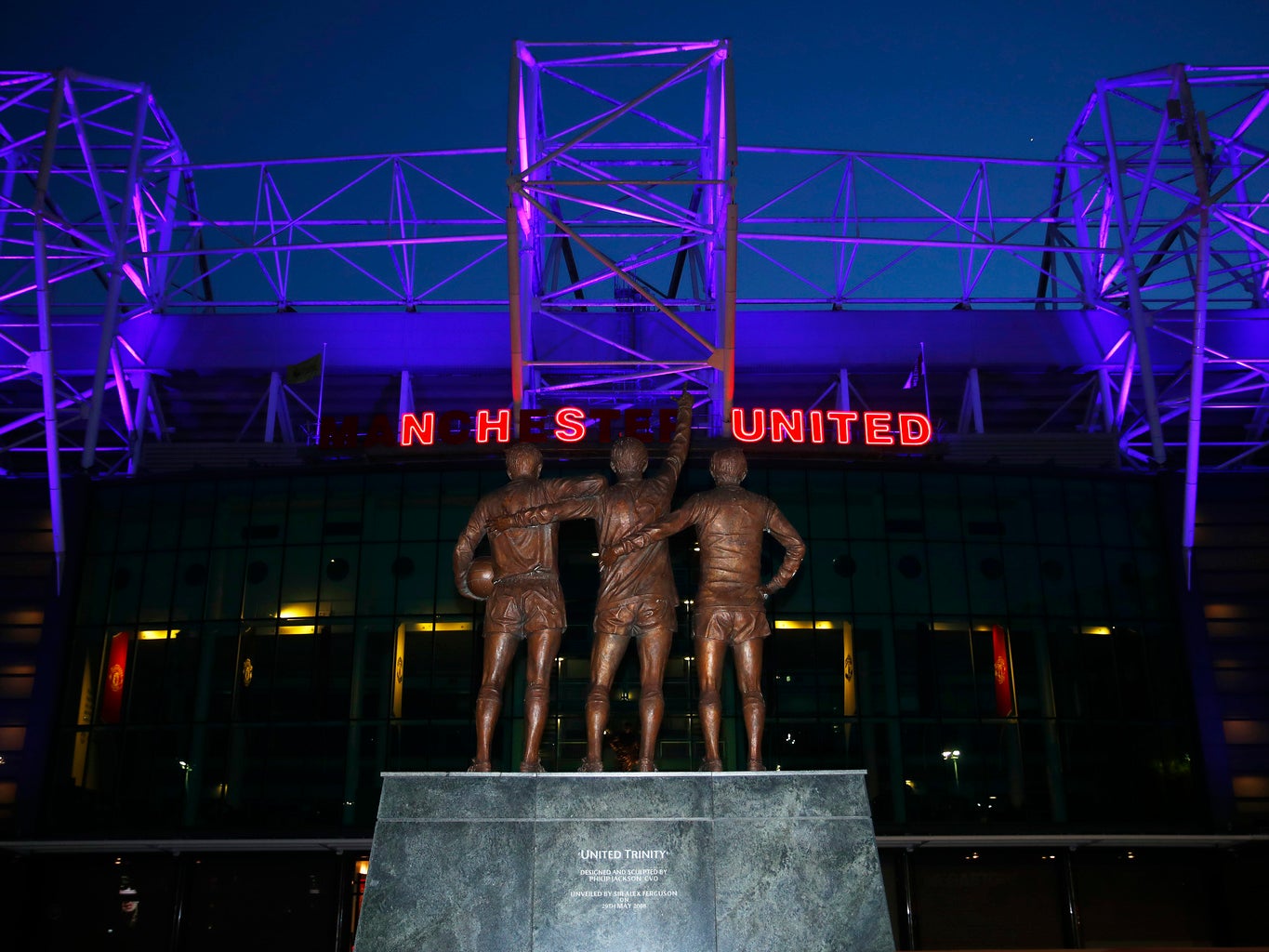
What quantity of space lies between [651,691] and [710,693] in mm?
703

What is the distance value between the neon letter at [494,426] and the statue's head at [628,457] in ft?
64.3

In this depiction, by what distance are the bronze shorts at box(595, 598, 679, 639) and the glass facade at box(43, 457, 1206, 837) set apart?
16000mm

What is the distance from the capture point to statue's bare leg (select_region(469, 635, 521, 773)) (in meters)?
14.3

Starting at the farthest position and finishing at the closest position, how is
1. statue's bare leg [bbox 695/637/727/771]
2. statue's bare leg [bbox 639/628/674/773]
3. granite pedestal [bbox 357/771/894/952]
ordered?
statue's bare leg [bbox 639/628/674/773] < statue's bare leg [bbox 695/637/727/771] < granite pedestal [bbox 357/771/894/952]

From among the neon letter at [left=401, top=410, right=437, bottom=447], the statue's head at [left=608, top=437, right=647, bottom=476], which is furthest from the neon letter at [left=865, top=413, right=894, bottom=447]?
the statue's head at [left=608, top=437, right=647, bottom=476]

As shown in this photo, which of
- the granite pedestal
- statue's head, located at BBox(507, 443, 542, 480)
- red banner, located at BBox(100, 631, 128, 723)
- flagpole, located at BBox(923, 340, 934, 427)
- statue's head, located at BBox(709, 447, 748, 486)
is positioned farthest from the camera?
flagpole, located at BBox(923, 340, 934, 427)

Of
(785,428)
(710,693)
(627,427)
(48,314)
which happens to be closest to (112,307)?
(48,314)

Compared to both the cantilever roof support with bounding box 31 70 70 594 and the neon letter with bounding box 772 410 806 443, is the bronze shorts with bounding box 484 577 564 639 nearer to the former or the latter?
the neon letter with bounding box 772 410 806 443

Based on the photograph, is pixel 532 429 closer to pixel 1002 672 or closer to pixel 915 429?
pixel 915 429

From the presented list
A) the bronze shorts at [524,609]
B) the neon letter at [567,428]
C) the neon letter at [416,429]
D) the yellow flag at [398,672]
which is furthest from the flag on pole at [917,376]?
the bronze shorts at [524,609]

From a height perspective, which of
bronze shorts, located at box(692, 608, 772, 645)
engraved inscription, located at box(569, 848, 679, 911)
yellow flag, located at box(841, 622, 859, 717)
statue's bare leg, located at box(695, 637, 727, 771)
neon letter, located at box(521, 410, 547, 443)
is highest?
neon letter, located at box(521, 410, 547, 443)

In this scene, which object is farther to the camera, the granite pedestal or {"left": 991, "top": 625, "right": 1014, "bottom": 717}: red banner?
{"left": 991, "top": 625, "right": 1014, "bottom": 717}: red banner

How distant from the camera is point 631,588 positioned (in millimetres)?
14883

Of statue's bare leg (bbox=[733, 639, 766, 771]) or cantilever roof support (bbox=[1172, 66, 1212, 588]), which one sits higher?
cantilever roof support (bbox=[1172, 66, 1212, 588])
